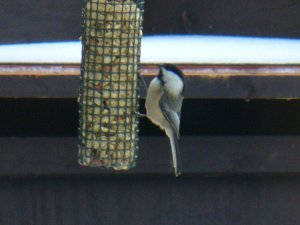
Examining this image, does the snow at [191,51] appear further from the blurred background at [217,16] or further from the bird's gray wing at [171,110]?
the bird's gray wing at [171,110]

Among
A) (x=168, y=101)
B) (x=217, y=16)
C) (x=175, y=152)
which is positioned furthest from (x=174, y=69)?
(x=217, y=16)

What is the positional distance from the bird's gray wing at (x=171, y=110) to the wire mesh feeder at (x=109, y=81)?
6.3 inches

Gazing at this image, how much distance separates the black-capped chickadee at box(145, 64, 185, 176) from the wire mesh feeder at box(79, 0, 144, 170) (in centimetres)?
11

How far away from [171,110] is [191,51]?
594 millimetres

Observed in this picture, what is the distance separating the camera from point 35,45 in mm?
4121

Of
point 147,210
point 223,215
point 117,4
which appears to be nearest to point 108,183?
point 147,210

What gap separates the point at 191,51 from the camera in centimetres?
392

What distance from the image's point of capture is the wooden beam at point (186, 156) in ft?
12.1

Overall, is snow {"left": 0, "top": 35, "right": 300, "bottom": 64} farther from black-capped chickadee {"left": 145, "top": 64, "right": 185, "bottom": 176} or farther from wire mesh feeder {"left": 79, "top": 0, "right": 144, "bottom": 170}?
wire mesh feeder {"left": 79, "top": 0, "right": 144, "bottom": 170}

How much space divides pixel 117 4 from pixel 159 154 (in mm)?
836

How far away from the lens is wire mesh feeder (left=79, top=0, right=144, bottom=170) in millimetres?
3139

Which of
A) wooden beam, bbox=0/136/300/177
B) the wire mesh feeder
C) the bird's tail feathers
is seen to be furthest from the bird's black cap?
wooden beam, bbox=0/136/300/177

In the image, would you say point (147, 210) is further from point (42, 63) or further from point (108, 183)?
point (42, 63)

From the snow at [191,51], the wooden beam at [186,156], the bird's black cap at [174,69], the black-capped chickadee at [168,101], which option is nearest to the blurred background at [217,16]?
the snow at [191,51]
